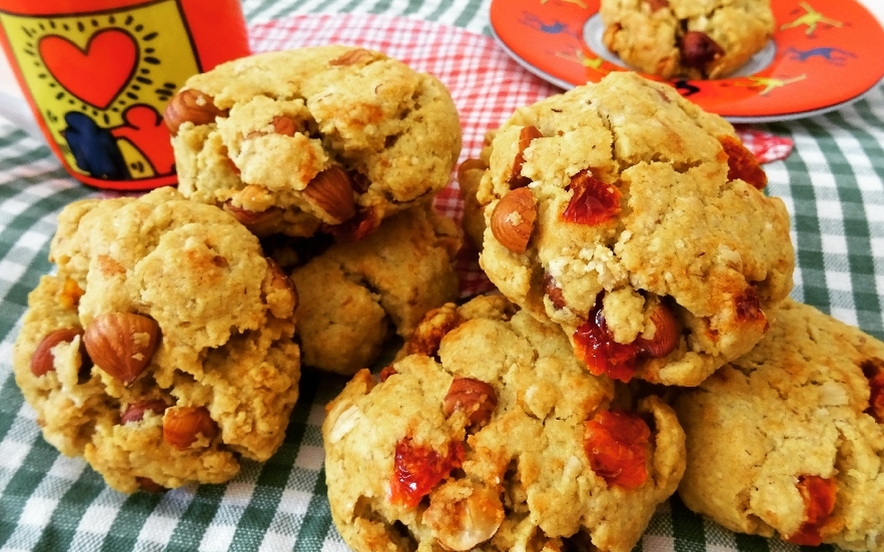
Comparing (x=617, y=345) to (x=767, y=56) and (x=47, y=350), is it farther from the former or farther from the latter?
(x=767, y=56)

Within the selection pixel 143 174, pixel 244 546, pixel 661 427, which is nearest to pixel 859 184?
pixel 661 427

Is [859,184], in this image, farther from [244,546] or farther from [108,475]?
[108,475]

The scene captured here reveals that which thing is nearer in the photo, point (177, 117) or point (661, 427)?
point (661, 427)

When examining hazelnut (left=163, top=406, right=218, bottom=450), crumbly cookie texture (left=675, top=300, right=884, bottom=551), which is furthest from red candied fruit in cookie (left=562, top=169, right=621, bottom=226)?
hazelnut (left=163, top=406, right=218, bottom=450)

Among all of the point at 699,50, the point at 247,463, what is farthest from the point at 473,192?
the point at 699,50

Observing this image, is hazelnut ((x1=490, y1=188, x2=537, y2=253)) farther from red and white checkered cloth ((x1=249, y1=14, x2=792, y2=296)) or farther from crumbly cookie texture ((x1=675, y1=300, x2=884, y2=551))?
red and white checkered cloth ((x1=249, y1=14, x2=792, y2=296))

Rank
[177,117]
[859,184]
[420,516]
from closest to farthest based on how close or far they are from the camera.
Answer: [420,516] < [177,117] < [859,184]
